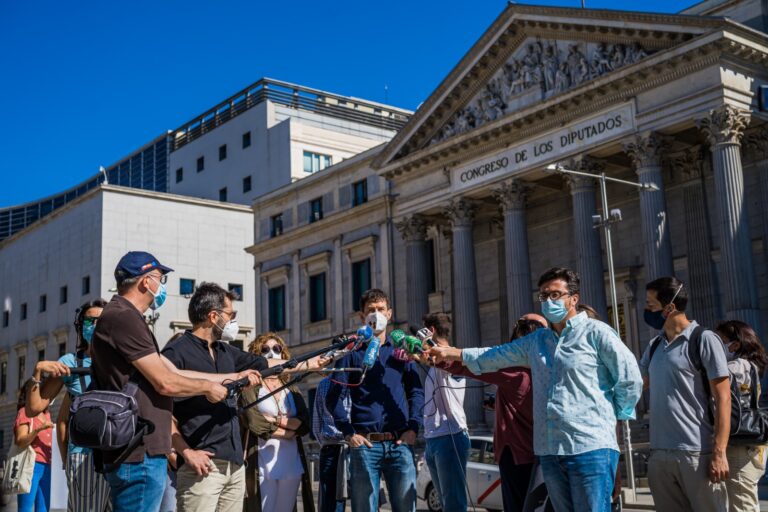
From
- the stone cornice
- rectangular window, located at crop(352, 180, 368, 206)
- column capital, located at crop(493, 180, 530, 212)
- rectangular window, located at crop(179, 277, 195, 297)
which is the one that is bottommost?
column capital, located at crop(493, 180, 530, 212)

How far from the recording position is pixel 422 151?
3684 centimetres

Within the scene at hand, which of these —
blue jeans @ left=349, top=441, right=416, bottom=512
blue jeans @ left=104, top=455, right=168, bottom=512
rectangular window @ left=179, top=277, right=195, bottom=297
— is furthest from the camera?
rectangular window @ left=179, top=277, right=195, bottom=297

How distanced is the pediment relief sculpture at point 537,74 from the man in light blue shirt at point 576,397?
24.5 meters

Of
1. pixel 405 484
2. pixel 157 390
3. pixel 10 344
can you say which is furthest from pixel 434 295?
pixel 10 344

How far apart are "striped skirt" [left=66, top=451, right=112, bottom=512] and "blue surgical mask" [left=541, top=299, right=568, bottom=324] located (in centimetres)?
319

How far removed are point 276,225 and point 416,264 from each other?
12.7 m

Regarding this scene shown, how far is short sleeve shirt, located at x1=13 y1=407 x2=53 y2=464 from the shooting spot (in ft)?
31.2

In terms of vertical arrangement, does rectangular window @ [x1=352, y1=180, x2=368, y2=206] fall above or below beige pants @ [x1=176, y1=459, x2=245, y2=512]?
above

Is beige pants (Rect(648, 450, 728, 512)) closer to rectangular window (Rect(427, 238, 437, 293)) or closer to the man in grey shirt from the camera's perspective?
the man in grey shirt

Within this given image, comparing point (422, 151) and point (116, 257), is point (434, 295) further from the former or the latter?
point (116, 257)

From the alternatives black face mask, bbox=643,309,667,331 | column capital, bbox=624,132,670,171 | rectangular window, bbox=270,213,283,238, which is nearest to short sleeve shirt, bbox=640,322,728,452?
black face mask, bbox=643,309,667,331

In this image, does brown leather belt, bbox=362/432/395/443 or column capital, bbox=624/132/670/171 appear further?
column capital, bbox=624/132/670/171

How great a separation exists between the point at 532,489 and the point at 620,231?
27696 mm

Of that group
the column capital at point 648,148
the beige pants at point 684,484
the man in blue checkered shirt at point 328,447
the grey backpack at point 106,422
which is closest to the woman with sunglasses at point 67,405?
the grey backpack at point 106,422
